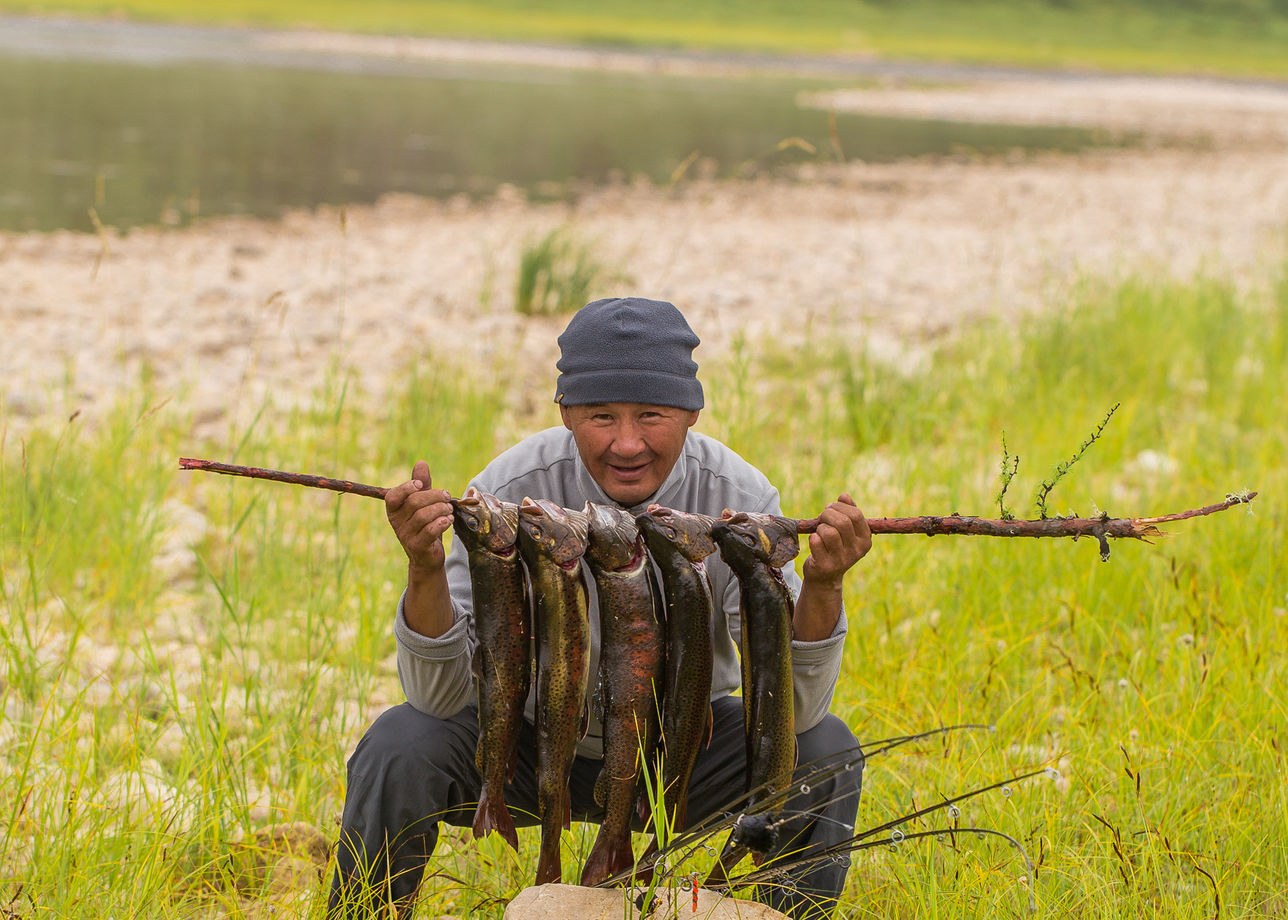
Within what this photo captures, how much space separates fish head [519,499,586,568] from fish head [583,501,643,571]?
4 centimetres

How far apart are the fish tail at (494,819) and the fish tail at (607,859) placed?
17cm

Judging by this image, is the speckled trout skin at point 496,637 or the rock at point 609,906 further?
the rock at point 609,906

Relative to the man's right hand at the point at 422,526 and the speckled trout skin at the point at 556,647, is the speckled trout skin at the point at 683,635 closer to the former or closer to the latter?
the speckled trout skin at the point at 556,647

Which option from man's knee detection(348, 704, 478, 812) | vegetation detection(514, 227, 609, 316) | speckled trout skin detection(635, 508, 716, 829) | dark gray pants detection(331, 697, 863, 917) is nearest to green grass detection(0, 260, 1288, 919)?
dark gray pants detection(331, 697, 863, 917)

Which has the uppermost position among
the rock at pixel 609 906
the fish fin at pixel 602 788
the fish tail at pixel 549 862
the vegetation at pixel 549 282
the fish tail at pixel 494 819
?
the vegetation at pixel 549 282

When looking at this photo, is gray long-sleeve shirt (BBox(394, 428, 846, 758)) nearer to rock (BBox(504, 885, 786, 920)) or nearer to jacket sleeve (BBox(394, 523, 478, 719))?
jacket sleeve (BBox(394, 523, 478, 719))

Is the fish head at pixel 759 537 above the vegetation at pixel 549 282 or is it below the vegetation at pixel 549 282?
below

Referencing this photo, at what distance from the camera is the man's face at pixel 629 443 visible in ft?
9.59

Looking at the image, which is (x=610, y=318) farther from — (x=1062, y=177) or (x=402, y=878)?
(x=1062, y=177)

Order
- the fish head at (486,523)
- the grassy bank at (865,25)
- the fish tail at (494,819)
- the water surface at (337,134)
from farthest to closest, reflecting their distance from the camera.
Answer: the grassy bank at (865,25) < the water surface at (337,134) < the fish tail at (494,819) < the fish head at (486,523)

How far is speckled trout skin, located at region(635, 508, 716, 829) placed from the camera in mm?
2486

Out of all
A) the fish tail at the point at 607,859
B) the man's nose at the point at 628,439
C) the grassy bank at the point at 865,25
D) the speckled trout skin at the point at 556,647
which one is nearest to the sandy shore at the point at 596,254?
the man's nose at the point at 628,439

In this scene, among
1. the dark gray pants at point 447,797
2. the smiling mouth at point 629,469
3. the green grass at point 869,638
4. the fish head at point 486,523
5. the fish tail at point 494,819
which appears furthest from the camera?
the green grass at point 869,638

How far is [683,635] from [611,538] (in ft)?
0.91
